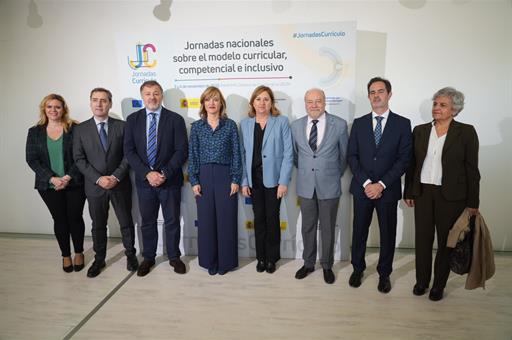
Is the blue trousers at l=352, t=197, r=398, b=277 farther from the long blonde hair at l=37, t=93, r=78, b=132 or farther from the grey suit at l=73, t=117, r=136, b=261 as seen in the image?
the long blonde hair at l=37, t=93, r=78, b=132

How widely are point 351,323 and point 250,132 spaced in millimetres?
1756

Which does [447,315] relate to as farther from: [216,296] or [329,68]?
[329,68]

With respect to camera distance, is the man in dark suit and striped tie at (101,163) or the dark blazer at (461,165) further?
the man in dark suit and striped tie at (101,163)

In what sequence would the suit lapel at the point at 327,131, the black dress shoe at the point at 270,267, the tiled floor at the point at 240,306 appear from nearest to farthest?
the tiled floor at the point at 240,306 → the suit lapel at the point at 327,131 → the black dress shoe at the point at 270,267

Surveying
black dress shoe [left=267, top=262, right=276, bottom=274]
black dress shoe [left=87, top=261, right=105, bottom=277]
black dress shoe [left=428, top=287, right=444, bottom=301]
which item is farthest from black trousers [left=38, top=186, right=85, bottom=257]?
black dress shoe [left=428, top=287, right=444, bottom=301]

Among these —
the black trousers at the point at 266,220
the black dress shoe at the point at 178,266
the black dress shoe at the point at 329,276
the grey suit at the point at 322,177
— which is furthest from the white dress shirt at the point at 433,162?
the black dress shoe at the point at 178,266

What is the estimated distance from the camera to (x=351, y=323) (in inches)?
95.2

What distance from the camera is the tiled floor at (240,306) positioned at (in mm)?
2354

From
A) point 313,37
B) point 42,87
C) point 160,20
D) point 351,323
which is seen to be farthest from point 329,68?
point 42,87

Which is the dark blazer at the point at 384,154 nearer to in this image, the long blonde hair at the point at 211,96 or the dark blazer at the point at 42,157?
the long blonde hair at the point at 211,96

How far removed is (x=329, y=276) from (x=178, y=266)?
145 centimetres

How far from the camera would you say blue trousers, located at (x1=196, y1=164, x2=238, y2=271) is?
305 cm

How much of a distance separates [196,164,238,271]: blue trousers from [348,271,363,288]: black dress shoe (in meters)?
1.09

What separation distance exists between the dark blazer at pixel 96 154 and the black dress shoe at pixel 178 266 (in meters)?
0.91
